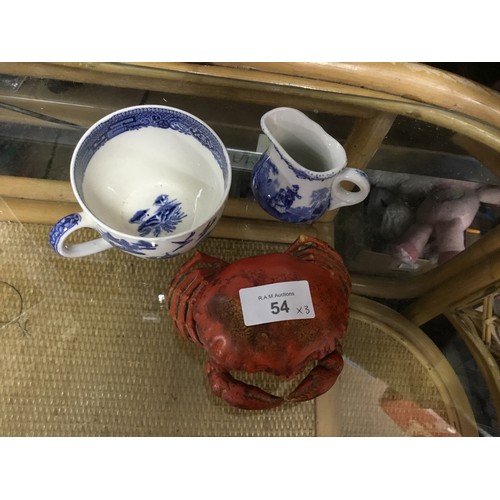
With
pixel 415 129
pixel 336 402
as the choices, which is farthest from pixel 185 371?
pixel 415 129

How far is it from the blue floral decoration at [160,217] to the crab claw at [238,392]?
18 cm

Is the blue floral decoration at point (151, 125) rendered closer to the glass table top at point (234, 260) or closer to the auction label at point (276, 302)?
the glass table top at point (234, 260)

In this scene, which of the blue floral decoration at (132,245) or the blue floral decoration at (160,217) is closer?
the blue floral decoration at (132,245)

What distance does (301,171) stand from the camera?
0.52 m

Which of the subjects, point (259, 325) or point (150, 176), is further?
point (150, 176)

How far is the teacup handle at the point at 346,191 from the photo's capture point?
0.54 metres

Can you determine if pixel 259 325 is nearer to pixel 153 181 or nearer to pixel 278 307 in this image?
pixel 278 307

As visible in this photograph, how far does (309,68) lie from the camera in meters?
0.51

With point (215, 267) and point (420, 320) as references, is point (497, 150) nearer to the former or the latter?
point (420, 320)

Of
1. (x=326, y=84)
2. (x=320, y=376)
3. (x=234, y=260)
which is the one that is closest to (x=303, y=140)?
(x=326, y=84)

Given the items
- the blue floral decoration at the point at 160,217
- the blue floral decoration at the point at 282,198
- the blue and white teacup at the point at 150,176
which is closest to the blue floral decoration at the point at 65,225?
the blue and white teacup at the point at 150,176

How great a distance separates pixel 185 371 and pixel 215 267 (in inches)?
5.5

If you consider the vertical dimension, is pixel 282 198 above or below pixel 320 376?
above

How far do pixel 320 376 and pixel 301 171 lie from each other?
0.75ft
